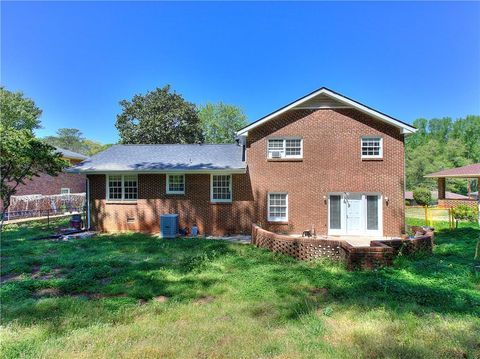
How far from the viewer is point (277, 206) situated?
46.0 ft

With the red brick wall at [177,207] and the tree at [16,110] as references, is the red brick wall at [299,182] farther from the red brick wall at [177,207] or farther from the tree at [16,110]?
the tree at [16,110]

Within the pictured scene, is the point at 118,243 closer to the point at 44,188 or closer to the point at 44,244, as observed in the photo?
the point at 44,244

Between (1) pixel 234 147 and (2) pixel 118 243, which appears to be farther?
(1) pixel 234 147

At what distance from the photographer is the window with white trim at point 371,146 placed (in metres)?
13.6

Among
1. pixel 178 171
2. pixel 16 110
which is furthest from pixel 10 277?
pixel 16 110

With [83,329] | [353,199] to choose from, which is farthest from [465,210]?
[83,329]

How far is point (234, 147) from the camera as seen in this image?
1731 cm

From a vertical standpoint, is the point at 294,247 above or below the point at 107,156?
below

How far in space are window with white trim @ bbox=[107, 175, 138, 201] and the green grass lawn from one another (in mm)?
5598

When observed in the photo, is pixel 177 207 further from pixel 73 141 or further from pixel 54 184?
pixel 73 141

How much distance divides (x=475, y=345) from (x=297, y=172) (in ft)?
33.5

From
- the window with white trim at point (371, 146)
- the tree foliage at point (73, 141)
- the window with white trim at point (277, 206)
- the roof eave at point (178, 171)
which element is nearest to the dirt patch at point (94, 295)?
the roof eave at point (178, 171)

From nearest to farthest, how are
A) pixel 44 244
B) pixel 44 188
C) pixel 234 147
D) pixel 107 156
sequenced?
pixel 44 244, pixel 107 156, pixel 234 147, pixel 44 188

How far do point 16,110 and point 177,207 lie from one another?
1453 inches
